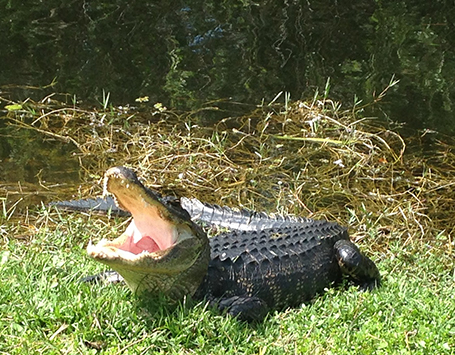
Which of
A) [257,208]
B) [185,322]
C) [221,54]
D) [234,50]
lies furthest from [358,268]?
[234,50]

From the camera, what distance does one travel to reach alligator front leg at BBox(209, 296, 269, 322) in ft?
11.8

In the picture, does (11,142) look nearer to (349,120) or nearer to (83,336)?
(349,120)

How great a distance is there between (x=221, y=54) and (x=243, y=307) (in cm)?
667

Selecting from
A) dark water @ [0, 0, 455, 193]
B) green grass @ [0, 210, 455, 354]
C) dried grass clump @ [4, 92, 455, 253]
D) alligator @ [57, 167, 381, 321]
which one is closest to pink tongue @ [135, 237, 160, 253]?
alligator @ [57, 167, 381, 321]

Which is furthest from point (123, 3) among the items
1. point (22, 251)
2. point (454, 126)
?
point (22, 251)

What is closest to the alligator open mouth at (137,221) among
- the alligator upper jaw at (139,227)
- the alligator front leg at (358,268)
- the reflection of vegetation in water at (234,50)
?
the alligator upper jaw at (139,227)

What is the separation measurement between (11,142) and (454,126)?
469 centimetres

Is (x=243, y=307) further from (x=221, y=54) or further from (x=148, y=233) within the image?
(x=221, y=54)

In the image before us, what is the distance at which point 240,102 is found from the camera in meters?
8.15

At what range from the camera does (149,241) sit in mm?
3557

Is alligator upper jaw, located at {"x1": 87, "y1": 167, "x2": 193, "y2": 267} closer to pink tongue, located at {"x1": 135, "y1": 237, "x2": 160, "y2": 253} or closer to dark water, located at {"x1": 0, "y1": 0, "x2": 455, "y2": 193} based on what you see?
pink tongue, located at {"x1": 135, "y1": 237, "x2": 160, "y2": 253}

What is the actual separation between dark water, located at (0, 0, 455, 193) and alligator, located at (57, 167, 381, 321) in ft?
9.03

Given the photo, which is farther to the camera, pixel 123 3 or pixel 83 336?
pixel 123 3

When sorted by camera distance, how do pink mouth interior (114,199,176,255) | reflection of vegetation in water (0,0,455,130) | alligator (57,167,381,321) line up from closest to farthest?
alligator (57,167,381,321) < pink mouth interior (114,199,176,255) < reflection of vegetation in water (0,0,455,130)
